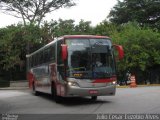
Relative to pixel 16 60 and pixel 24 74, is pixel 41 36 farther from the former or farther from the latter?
pixel 24 74

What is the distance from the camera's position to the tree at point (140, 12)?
64050 millimetres

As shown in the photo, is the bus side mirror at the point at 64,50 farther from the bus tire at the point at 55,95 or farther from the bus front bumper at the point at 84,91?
the bus tire at the point at 55,95

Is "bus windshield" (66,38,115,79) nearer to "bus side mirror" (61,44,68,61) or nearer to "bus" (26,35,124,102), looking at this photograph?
"bus" (26,35,124,102)

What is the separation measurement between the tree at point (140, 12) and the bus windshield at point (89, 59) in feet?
142

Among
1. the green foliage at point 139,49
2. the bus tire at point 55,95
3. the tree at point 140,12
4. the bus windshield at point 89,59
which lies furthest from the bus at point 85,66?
the tree at point 140,12

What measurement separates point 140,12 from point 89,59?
4581 centimetres

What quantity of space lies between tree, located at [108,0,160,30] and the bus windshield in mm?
43179

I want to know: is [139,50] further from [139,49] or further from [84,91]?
[84,91]

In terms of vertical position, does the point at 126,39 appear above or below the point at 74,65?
above

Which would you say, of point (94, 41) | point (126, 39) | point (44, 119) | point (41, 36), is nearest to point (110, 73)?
point (94, 41)

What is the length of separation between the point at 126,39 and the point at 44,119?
3147cm

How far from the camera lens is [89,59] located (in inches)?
781

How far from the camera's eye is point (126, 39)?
46.0m

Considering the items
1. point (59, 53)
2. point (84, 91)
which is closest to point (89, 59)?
point (84, 91)
